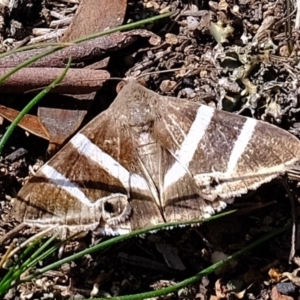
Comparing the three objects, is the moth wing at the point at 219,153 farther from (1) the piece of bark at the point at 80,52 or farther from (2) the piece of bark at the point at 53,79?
(1) the piece of bark at the point at 80,52

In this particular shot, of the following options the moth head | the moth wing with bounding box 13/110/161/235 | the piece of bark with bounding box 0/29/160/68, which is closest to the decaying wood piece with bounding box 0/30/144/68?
the piece of bark with bounding box 0/29/160/68

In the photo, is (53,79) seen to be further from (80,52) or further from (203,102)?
(203,102)

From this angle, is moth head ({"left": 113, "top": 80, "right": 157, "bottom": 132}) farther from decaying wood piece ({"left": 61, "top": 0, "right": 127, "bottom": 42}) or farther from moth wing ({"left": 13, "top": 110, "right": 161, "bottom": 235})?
decaying wood piece ({"left": 61, "top": 0, "right": 127, "bottom": 42})

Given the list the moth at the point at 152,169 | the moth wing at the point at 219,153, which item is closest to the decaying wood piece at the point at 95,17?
the moth at the point at 152,169

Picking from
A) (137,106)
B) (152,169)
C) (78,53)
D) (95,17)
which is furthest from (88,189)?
(95,17)

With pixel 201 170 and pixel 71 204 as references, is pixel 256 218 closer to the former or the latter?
pixel 201 170
